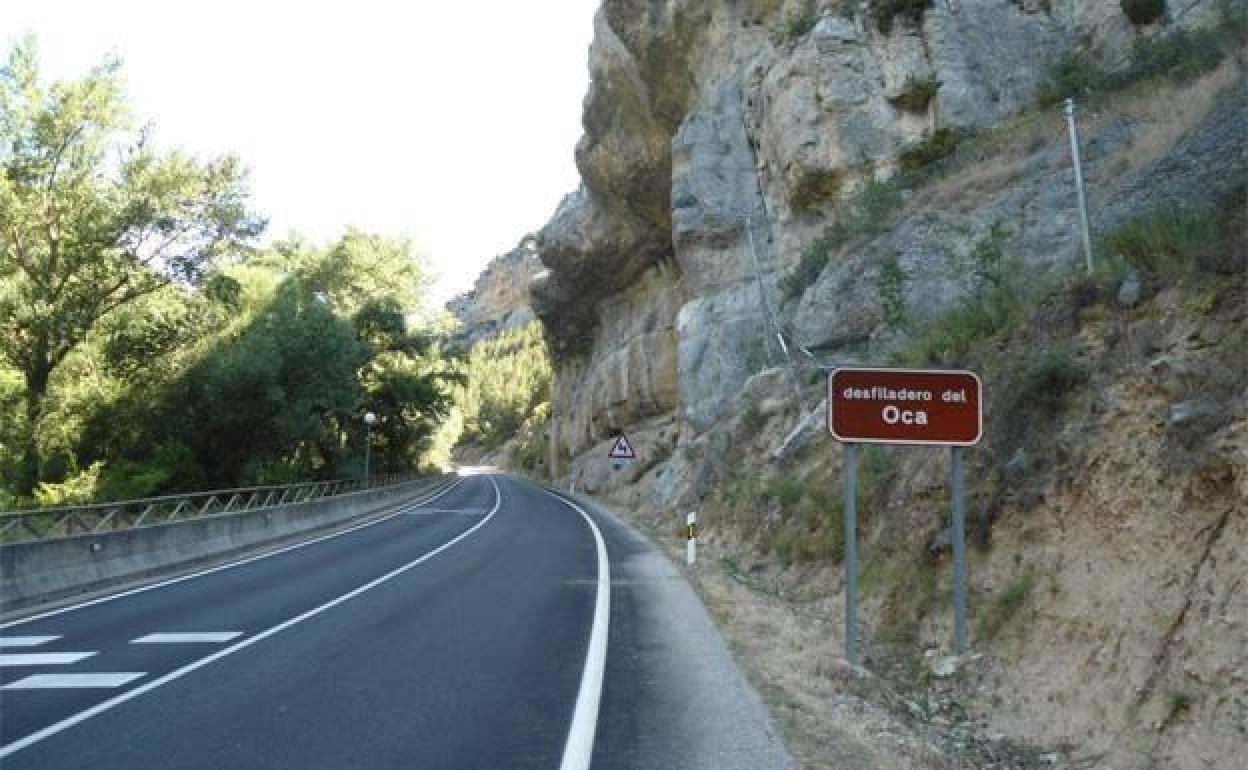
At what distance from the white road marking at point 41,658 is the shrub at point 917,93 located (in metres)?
23.0

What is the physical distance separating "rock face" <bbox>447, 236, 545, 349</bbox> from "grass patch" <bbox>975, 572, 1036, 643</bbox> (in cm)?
15823

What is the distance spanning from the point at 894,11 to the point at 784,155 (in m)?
5.03

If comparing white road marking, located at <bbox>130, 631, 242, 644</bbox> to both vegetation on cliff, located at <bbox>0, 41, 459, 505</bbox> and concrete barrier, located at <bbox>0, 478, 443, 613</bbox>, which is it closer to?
concrete barrier, located at <bbox>0, 478, 443, 613</bbox>

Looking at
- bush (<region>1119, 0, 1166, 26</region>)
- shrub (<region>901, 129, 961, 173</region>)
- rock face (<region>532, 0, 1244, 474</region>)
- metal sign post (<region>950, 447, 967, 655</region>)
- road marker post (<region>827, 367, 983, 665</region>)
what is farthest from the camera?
shrub (<region>901, 129, 961, 173</region>)

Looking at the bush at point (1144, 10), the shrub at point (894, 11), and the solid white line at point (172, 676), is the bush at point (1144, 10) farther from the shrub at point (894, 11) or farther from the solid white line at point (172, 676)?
the solid white line at point (172, 676)

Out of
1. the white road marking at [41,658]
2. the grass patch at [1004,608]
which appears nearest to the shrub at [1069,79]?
the grass patch at [1004,608]

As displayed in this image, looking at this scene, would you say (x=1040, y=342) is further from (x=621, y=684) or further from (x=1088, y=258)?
(x=621, y=684)

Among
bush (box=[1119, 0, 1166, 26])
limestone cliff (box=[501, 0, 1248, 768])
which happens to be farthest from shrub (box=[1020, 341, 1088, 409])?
bush (box=[1119, 0, 1166, 26])

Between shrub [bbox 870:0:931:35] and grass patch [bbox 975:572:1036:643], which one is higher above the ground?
shrub [bbox 870:0:931:35]

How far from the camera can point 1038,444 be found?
8148mm

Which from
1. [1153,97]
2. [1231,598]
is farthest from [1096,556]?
[1153,97]

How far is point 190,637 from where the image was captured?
8828 mm

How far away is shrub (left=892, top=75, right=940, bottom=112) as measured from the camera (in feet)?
77.0

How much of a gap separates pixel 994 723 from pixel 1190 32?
54.9 feet
